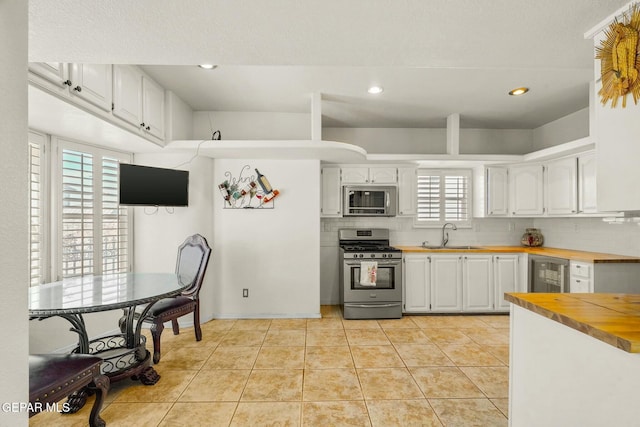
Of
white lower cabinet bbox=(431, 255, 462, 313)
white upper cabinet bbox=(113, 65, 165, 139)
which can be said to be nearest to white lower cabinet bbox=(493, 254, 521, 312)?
white lower cabinet bbox=(431, 255, 462, 313)

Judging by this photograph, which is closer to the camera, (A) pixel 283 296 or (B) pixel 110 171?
(B) pixel 110 171

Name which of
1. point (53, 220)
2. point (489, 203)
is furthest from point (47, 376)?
point (489, 203)

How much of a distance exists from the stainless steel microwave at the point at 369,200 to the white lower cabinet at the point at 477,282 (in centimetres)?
123

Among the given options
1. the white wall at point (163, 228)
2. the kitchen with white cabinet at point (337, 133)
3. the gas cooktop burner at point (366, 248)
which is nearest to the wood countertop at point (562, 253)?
the kitchen with white cabinet at point (337, 133)

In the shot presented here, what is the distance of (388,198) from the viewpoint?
4.38m

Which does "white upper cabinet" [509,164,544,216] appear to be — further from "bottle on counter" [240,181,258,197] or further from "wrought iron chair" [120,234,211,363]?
"wrought iron chair" [120,234,211,363]

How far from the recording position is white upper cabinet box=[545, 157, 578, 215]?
367 cm

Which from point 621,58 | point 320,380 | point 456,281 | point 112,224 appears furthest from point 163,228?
point 621,58

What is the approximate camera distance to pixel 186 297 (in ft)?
10.3

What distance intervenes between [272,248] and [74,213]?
2094mm

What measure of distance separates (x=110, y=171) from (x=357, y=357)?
3.22 metres

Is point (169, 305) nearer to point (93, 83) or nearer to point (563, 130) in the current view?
point (93, 83)

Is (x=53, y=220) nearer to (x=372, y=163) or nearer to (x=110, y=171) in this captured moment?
(x=110, y=171)

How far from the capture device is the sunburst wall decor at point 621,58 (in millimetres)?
1225
